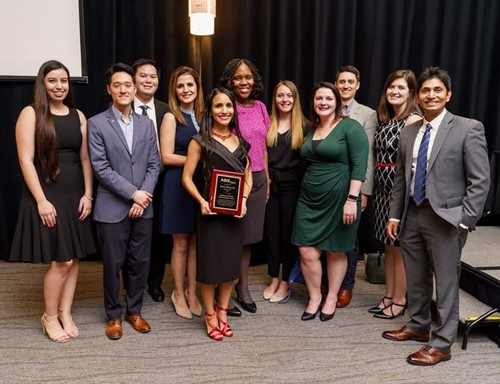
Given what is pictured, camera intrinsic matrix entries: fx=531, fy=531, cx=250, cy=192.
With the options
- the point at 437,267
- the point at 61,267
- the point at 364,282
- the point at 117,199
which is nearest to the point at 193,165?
the point at 117,199

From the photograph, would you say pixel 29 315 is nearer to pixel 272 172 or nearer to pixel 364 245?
pixel 272 172

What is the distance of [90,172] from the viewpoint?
9.80 feet

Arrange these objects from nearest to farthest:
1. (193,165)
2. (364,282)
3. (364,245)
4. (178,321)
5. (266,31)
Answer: (193,165), (178,321), (364,282), (266,31), (364,245)

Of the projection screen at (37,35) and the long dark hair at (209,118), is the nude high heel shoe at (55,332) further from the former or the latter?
the projection screen at (37,35)

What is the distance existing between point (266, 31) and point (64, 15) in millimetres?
1671

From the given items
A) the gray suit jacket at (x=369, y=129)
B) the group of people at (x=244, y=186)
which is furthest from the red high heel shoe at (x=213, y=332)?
the gray suit jacket at (x=369, y=129)

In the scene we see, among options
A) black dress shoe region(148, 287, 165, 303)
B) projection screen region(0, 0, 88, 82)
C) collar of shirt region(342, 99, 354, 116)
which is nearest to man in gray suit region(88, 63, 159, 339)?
black dress shoe region(148, 287, 165, 303)

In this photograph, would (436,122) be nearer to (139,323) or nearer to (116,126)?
(116,126)

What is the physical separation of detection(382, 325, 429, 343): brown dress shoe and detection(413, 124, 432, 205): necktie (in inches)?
32.5

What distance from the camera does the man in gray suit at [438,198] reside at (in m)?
2.53

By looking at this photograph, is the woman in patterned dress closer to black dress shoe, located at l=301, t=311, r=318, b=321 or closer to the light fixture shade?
black dress shoe, located at l=301, t=311, r=318, b=321

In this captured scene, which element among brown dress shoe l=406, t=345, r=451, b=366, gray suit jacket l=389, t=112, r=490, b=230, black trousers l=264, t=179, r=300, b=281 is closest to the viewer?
gray suit jacket l=389, t=112, r=490, b=230

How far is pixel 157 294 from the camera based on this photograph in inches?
146

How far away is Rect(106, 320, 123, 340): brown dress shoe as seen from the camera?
3049 mm
